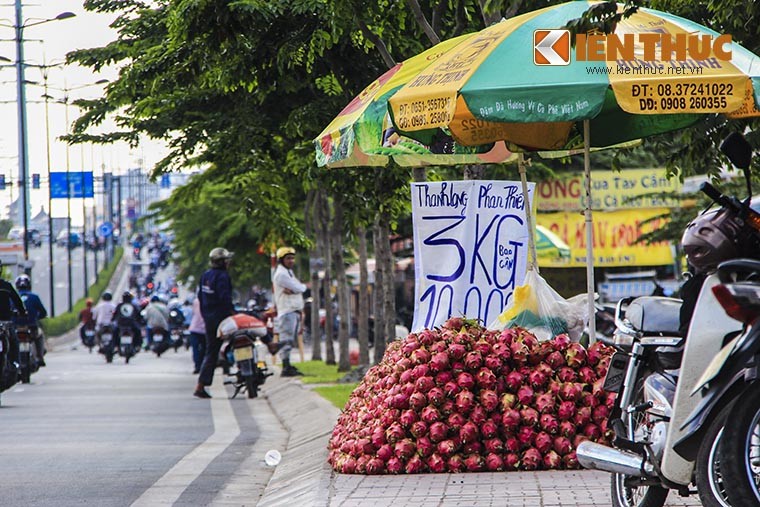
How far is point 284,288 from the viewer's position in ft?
68.1

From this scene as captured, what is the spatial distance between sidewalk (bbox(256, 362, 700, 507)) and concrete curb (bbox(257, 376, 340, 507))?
1 cm

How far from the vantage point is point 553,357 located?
838cm

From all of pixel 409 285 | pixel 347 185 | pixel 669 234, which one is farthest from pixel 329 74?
pixel 409 285

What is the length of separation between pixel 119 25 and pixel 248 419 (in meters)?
7.41

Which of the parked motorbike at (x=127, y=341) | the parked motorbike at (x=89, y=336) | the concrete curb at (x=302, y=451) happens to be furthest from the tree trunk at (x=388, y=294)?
the parked motorbike at (x=89, y=336)

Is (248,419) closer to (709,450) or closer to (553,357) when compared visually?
(553,357)

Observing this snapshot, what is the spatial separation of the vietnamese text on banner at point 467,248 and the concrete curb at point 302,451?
128 centimetres

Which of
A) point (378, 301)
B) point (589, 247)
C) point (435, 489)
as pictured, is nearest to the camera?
point (435, 489)

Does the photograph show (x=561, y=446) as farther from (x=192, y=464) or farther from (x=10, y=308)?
(x=10, y=308)

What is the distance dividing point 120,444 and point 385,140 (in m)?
3.63

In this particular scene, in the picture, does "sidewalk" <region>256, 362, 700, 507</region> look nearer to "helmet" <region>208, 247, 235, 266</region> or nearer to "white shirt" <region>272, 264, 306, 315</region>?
"helmet" <region>208, 247, 235, 266</region>

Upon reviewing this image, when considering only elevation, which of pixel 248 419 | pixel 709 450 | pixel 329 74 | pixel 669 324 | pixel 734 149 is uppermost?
pixel 329 74

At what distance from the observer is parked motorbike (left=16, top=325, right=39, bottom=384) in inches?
856

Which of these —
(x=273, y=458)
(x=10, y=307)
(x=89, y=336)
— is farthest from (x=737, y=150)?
(x=89, y=336)
